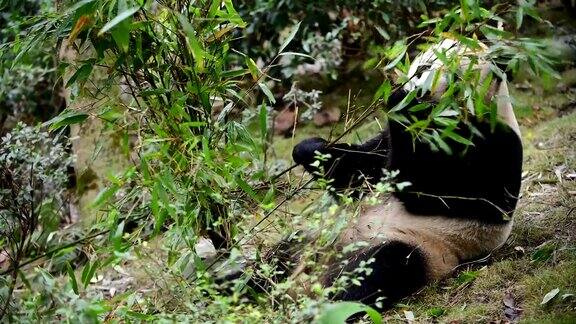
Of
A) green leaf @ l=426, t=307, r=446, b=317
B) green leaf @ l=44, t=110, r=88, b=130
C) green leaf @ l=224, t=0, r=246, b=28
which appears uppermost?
green leaf @ l=224, t=0, r=246, b=28

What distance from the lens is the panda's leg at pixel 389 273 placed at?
3121mm

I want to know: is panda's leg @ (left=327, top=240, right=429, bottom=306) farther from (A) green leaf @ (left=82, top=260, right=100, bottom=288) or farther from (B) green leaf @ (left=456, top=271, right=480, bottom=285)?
(A) green leaf @ (left=82, top=260, right=100, bottom=288)

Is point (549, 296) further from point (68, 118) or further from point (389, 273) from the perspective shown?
point (68, 118)

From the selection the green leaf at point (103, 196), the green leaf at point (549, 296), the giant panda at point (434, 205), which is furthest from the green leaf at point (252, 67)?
the green leaf at point (549, 296)

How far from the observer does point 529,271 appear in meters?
3.07

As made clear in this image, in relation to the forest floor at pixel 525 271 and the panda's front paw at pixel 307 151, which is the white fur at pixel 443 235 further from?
the panda's front paw at pixel 307 151

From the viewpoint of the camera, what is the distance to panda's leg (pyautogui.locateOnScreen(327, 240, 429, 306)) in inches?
123

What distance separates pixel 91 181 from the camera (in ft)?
16.6

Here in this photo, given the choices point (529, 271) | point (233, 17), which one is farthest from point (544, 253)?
point (233, 17)

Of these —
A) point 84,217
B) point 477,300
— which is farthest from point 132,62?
point 84,217

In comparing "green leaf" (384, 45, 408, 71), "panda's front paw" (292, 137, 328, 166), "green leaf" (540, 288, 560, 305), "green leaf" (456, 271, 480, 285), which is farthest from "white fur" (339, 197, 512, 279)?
"green leaf" (384, 45, 408, 71)

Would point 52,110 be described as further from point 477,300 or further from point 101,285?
point 477,300

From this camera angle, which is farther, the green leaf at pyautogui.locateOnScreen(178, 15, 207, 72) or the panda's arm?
the panda's arm

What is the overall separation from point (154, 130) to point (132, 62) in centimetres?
28
